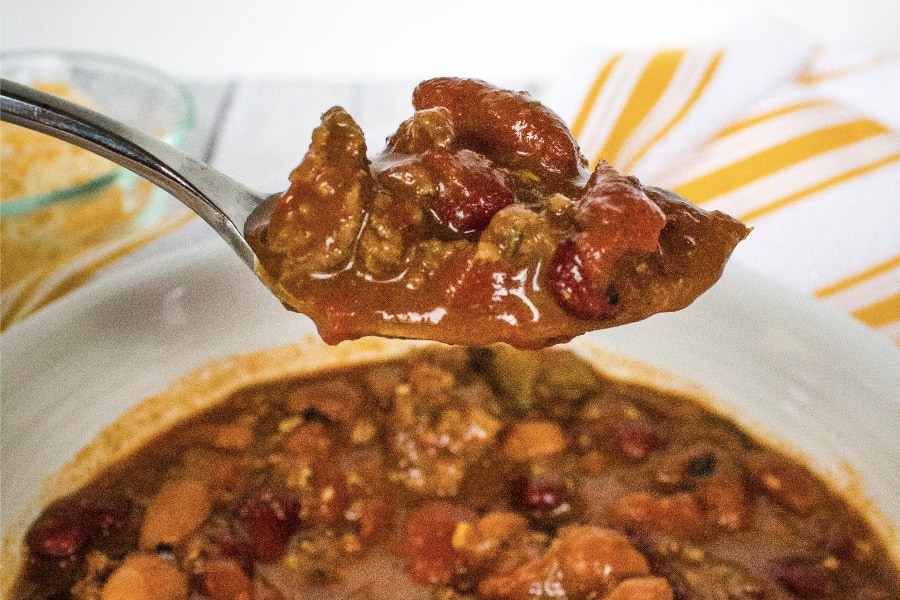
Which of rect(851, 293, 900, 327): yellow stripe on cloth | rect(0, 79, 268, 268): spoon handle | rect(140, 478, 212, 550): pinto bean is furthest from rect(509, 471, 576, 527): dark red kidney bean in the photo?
rect(851, 293, 900, 327): yellow stripe on cloth

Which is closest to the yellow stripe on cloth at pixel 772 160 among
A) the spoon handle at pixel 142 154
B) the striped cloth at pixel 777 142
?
the striped cloth at pixel 777 142

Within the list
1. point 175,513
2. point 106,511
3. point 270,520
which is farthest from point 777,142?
point 106,511

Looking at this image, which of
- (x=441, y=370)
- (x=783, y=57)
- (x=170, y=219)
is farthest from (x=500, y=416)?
(x=783, y=57)

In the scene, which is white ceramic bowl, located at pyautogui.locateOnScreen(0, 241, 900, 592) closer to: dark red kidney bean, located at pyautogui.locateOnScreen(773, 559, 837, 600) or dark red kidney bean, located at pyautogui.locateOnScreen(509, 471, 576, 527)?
dark red kidney bean, located at pyautogui.locateOnScreen(773, 559, 837, 600)

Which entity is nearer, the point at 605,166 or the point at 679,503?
the point at 605,166

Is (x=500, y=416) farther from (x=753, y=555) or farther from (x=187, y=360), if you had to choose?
(x=187, y=360)

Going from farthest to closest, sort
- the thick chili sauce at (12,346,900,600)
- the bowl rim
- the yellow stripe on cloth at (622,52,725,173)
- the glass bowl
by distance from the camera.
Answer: the yellow stripe on cloth at (622,52,725,173)
the glass bowl
the bowl rim
the thick chili sauce at (12,346,900,600)
